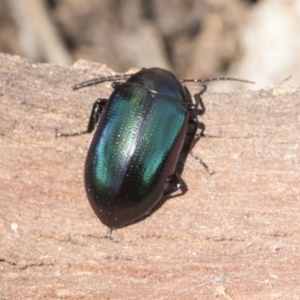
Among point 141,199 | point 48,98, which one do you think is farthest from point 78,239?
point 48,98

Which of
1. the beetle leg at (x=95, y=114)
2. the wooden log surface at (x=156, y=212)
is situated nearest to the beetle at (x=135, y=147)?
the beetle leg at (x=95, y=114)

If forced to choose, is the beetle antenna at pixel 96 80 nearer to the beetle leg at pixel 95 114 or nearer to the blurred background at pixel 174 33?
the beetle leg at pixel 95 114

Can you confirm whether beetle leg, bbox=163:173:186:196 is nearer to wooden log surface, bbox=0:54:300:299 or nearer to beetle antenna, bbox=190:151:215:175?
wooden log surface, bbox=0:54:300:299

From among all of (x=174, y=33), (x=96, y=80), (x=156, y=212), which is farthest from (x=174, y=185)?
(x=174, y=33)

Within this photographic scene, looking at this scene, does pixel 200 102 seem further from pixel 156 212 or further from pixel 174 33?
pixel 174 33

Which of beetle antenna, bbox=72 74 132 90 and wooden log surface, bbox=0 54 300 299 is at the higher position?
beetle antenna, bbox=72 74 132 90

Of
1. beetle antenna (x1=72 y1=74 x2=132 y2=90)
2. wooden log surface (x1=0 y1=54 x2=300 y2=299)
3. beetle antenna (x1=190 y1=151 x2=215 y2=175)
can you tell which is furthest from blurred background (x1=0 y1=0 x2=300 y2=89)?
beetle antenna (x1=190 y1=151 x2=215 y2=175)

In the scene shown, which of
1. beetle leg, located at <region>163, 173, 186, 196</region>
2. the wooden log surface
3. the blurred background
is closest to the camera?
the wooden log surface
